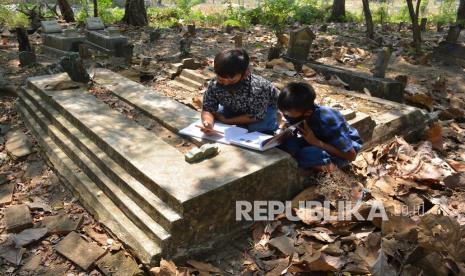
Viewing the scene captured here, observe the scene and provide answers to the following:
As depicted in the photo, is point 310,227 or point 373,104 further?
point 373,104

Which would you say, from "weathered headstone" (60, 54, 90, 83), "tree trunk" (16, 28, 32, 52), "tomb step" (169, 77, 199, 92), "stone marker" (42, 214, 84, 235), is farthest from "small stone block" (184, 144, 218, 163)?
"tree trunk" (16, 28, 32, 52)

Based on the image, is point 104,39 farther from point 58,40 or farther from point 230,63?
point 230,63

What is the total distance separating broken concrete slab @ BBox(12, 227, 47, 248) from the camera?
3.40 meters

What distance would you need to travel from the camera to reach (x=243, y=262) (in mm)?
3137

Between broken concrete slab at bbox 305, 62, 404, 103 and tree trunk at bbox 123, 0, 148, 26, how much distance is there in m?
7.70

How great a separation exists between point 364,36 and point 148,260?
11.1 metres

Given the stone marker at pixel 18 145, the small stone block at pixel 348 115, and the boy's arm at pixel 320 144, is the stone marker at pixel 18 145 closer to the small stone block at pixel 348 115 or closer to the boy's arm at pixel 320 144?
the boy's arm at pixel 320 144

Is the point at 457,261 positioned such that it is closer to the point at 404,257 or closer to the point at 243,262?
the point at 404,257

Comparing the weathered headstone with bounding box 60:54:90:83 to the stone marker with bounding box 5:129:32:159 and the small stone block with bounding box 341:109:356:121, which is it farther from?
the small stone block with bounding box 341:109:356:121

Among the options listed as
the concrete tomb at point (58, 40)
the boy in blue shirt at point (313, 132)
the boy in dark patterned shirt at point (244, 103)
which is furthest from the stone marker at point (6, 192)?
the concrete tomb at point (58, 40)

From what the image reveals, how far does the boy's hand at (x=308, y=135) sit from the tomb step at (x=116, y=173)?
1298 mm

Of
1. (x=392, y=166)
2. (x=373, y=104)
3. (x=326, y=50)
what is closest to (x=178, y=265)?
(x=392, y=166)

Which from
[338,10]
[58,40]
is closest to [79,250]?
[58,40]

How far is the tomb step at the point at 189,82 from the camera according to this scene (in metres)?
6.46
